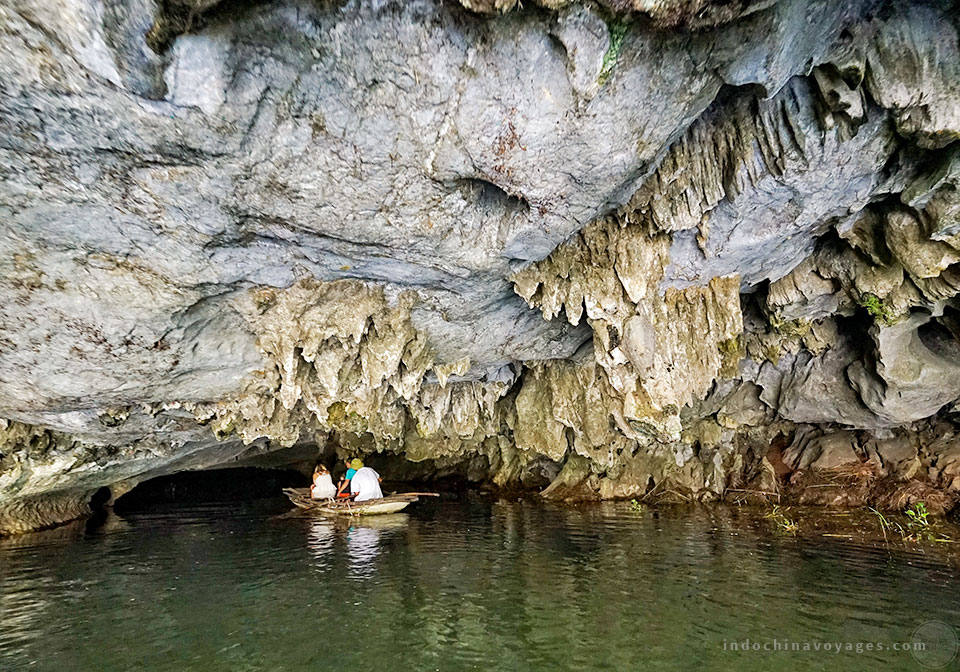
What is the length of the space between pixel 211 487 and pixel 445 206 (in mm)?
23664

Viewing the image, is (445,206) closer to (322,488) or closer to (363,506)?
(363,506)

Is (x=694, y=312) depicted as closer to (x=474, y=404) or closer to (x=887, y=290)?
(x=887, y=290)

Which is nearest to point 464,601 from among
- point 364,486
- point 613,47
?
point 613,47

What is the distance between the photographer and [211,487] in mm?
26031

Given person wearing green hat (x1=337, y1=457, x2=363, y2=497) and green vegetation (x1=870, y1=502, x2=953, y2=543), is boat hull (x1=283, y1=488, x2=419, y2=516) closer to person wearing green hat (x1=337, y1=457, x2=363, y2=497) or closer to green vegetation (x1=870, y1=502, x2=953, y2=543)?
person wearing green hat (x1=337, y1=457, x2=363, y2=497)

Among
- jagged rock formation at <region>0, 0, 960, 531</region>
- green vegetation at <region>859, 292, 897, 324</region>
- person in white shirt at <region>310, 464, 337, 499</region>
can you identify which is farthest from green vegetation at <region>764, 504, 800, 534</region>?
person in white shirt at <region>310, 464, 337, 499</region>

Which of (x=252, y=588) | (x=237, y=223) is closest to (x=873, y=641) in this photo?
(x=252, y=588)

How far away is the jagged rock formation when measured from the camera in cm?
505

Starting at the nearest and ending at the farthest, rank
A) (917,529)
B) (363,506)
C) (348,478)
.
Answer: (917,529)
(363,506)
(348,478)

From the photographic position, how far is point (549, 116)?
590cm

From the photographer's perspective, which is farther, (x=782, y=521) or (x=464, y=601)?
(x=782, y=521)

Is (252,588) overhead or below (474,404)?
below

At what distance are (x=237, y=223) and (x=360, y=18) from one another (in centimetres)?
321

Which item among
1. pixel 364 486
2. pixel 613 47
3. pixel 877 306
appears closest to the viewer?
pixel 613 47
